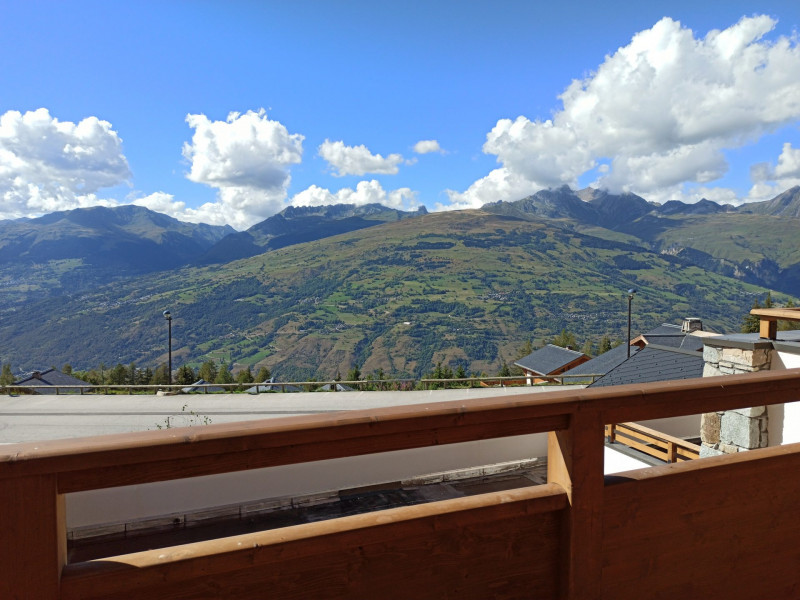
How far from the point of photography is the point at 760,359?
606 cm

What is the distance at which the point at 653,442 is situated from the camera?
24.7ft

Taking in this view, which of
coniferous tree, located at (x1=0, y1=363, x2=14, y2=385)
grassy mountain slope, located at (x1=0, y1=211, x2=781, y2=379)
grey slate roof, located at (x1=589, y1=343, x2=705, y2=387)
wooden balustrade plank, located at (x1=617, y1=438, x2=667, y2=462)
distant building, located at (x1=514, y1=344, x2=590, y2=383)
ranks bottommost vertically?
grassy mountain slope, located at (x1=0, y1=211, x2=781, y2=379)

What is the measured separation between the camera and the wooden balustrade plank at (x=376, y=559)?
1.06 metres

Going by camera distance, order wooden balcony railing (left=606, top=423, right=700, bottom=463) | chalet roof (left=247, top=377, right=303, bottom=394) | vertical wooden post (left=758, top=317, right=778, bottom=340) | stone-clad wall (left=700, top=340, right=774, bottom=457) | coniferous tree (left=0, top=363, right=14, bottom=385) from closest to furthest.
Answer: stone-clad wall (left=700, top=340, right=774, bottom=457) < vertical wooden post (left=758, top=317, right=778, bottom=340) < wooden balcony railing (left=606, top=423, right=700, bottom=463) < chalet roof (left=247, top=377, right=303, bottom=394) < coniferous tree (left=0, top=363, right=14, bottom=385)


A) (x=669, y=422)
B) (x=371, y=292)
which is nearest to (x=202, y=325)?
(x=371, y=292)

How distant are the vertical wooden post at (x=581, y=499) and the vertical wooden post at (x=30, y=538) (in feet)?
3.76

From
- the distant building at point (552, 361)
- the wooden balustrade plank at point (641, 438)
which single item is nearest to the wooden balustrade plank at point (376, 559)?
the wooden balustrade plank at point (641, 438)

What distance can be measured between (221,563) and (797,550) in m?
1.80

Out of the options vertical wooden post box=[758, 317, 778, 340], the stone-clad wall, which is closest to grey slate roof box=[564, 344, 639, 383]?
the stone-clad wall

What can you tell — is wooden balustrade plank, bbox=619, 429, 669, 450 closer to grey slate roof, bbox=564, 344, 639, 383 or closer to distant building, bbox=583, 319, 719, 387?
distant building, bbox=583, 319, 719, 387

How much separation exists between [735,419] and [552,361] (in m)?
33.6

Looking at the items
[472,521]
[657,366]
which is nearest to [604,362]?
Result: [657,366]

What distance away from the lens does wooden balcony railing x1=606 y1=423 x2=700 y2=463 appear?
7113 millimetres

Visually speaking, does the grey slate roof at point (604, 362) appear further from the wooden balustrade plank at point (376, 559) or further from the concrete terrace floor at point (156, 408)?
the wooden balustrade plank at point (376, 559)
